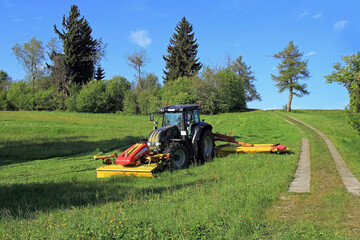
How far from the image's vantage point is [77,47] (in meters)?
64.4

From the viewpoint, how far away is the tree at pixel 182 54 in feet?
224

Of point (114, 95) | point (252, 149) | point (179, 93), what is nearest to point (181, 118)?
point (252, 149)

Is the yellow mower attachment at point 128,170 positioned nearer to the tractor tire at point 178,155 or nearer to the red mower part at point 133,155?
the red mower part at point 133,155

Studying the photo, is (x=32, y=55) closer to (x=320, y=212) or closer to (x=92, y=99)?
(x=92, y=99)

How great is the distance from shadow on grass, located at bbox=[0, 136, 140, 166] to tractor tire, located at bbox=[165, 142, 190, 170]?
8110 millimetres

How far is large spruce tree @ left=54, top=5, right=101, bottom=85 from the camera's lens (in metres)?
63.3

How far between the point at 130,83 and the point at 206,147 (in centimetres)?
5766

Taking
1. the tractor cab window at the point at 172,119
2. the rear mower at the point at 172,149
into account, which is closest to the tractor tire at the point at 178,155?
the rear mower at the point at 172,149

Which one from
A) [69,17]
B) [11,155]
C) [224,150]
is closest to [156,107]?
[69,17]

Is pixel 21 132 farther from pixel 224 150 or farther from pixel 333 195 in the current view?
pixel 333 195

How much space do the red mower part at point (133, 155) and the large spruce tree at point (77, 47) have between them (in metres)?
57.6

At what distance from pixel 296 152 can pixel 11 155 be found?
15767mm

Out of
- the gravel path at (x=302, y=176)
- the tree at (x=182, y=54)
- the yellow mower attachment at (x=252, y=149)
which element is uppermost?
the tree at (x=182, y=54)

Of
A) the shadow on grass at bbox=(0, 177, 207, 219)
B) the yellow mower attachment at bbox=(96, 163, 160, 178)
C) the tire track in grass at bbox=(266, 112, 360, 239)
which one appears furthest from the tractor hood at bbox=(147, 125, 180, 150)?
the tire track in grass at bbox=(266, 112, 360, 239)
